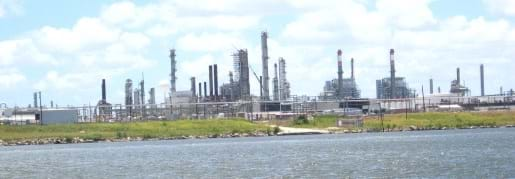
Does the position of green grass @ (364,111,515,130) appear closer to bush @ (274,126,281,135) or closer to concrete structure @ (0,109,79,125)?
bush @ (274,126,281,135)

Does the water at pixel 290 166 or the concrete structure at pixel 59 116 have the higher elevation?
the concrete structure at pixel 59 116

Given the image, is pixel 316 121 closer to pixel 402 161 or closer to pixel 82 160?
pixel 82 160

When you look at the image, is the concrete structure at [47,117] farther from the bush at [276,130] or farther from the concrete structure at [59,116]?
the bush at [276,130]

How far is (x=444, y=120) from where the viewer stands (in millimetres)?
151125

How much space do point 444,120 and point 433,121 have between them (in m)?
1.91

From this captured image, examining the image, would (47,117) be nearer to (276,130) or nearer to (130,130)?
(130,130)

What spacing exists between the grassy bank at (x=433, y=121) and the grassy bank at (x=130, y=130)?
12558 mm

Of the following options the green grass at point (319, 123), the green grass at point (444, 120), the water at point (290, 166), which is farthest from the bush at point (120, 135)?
the water at point (290, 166)

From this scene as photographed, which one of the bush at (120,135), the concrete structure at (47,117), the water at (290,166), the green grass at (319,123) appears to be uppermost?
the concrete structure at (47,117)

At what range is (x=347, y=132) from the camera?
14162cm

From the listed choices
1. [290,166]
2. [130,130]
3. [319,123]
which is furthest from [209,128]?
[290,166]

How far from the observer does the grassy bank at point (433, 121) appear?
148 m

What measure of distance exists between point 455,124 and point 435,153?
273 feet

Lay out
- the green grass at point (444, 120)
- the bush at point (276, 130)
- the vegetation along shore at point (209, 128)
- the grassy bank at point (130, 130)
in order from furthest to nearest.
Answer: the green grass at point (444, 120), the bush at point (276, 130), the grassy bank at point (130, 130), the vegetation along shore at point (209, 128)
